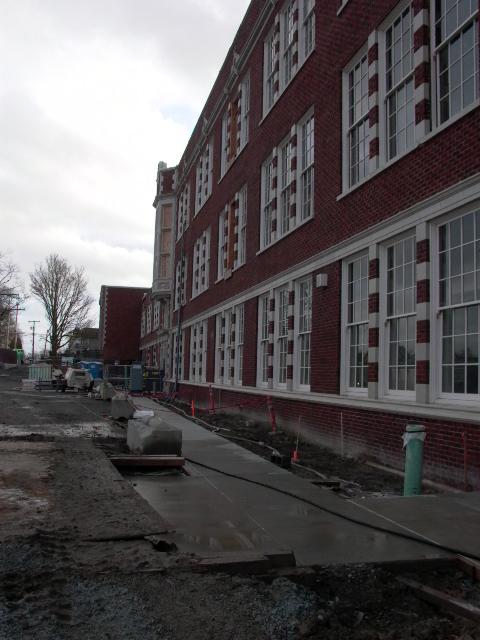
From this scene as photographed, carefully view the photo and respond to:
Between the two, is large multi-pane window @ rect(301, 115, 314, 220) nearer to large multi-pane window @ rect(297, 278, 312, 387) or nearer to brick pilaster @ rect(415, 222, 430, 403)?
large multi-pane window @ rect(297, 278, 312, 387)

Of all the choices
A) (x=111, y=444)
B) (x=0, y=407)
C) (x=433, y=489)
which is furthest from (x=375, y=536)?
(x=0, y=407)

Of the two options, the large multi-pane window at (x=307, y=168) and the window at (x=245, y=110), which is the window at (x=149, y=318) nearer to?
the window at (x=245, y=110)

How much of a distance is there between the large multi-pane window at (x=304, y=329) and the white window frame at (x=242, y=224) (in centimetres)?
603

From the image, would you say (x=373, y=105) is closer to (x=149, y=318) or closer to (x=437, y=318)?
(x=437, y=318)

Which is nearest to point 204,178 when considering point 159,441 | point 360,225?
point 360,225

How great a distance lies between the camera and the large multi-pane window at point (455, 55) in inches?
328

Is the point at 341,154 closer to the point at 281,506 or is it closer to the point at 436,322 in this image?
the point at 436,322

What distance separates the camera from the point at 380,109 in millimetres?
10672

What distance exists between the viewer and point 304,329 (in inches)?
559

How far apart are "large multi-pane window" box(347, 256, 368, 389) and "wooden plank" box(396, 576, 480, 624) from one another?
6897mm

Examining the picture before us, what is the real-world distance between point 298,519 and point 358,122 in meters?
8.44

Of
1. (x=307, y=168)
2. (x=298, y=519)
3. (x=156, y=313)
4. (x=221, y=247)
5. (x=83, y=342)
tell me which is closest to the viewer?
(x=298, y=519)

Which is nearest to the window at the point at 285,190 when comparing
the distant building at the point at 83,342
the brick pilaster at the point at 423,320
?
the brick pilaster at the point at 423,320

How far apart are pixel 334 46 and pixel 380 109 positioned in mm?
3147
